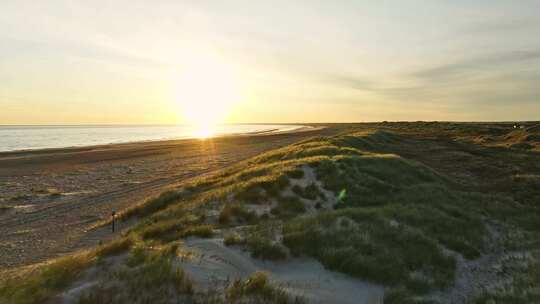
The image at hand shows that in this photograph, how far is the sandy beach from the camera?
35.2 feet

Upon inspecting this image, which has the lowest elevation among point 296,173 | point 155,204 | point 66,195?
point 66,195

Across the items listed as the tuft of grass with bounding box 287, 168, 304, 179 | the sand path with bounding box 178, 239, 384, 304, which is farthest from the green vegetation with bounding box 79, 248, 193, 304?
the tuft of grass with bounding box 287, 168, 304, 179

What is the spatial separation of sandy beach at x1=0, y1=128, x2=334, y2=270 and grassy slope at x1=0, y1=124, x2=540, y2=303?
2.60m

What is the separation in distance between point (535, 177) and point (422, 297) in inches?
826

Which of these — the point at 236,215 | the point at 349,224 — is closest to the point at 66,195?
the point at 236,215

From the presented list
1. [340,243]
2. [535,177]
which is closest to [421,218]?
[340,243]

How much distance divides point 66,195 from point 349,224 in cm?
1777

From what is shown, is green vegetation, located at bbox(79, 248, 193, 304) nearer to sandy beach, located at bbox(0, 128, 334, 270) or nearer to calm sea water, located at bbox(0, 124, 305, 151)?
sandy beach, located at bbox(0, 128, 334, 270)

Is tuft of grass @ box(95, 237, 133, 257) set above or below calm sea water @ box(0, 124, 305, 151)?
below

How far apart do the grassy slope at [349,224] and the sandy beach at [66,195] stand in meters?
2.60

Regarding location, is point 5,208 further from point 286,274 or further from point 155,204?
point 286,274

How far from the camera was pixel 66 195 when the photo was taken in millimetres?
18734

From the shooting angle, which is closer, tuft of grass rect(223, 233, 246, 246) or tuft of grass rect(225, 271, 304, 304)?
tuft of grass rect(225, 271, 304, 304)

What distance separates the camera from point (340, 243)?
8359mm
